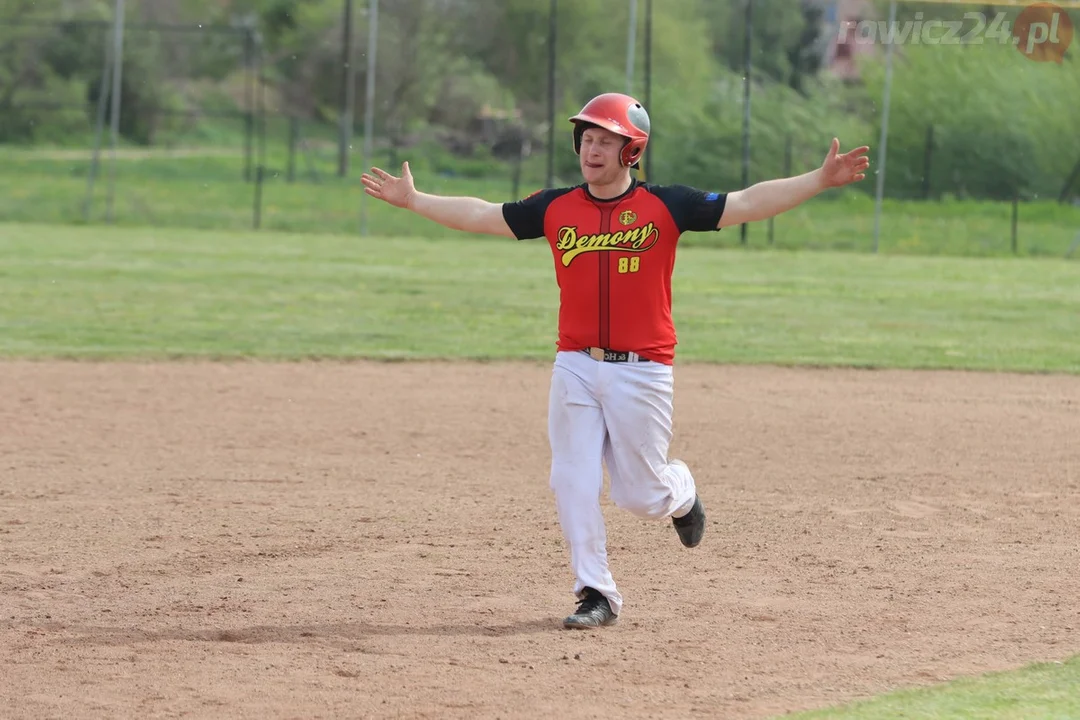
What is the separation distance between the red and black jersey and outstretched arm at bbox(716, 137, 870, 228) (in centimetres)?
7

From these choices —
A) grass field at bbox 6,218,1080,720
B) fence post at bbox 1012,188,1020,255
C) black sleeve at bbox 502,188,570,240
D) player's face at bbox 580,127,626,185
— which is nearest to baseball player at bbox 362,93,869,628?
player's face at bbox 580,127,626,185

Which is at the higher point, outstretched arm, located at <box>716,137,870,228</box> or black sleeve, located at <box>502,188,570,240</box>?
outstretched arm, located at <box>716,137,870,228</box>

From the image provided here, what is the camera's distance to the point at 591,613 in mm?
5355

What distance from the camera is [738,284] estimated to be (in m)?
19.2

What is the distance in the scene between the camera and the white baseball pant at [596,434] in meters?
5.35

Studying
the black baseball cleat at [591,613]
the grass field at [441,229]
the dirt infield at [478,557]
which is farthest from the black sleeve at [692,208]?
the grass field at [441,229]


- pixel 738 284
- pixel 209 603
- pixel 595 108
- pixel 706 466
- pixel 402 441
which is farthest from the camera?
pixel 738 284

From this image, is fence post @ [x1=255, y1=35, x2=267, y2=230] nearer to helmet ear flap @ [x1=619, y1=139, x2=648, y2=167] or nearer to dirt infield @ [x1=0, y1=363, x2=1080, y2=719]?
dirt infield @ [x1=0, y1=363, x2=1080, y2=719]

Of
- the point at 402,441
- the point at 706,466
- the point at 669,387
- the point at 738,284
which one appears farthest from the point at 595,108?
the point at 738,284

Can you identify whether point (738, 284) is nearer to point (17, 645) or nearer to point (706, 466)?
point (706, 466)

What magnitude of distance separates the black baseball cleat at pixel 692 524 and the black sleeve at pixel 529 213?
1319 mm

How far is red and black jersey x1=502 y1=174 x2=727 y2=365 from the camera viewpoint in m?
5.36

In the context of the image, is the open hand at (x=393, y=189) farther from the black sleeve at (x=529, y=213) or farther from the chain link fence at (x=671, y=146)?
the chain link fence at (x=671, y=146)

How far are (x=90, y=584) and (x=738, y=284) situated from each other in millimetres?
14146
